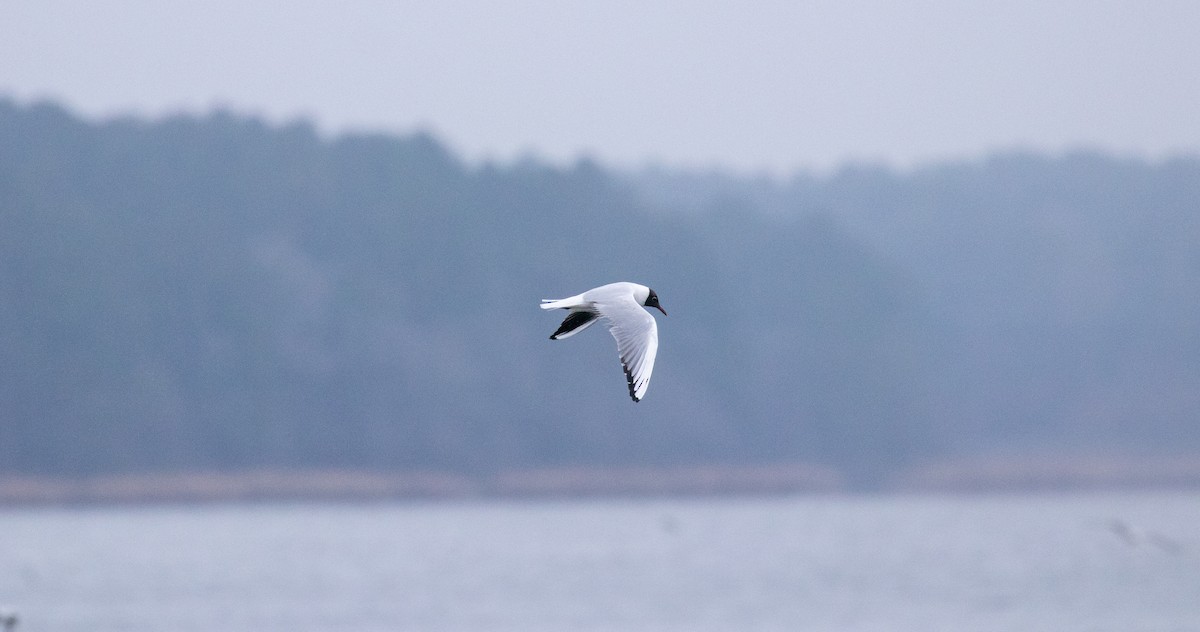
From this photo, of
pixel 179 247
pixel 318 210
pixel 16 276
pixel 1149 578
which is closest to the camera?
pixel 1149 578

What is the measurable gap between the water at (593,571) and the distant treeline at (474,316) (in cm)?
801

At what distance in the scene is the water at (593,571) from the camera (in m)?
27.7

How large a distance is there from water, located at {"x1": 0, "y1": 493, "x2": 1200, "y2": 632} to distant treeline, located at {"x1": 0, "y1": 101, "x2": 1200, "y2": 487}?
8.01m

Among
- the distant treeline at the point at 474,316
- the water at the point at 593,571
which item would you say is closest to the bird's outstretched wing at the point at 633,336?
the water at the point at 593,571

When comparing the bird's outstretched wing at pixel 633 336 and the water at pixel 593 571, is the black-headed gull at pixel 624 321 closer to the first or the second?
the bird's outstretched wing at pixel 633 336

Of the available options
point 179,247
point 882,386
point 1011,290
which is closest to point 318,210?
point 179,247

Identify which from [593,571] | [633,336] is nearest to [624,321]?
[633,336]

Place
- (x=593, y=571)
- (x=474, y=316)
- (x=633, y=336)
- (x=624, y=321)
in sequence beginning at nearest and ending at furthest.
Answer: (x=633, y=336) → (x=624, y=321) → (x=593, y=571) → (x=474, y=316)

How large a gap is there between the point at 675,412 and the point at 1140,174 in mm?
40076

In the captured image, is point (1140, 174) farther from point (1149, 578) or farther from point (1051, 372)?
point (1149, 578)

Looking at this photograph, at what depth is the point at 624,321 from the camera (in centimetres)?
1123

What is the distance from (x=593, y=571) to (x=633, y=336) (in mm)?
26178

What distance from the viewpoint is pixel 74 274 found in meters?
64.5

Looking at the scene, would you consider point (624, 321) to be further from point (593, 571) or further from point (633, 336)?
point (593, 571)
